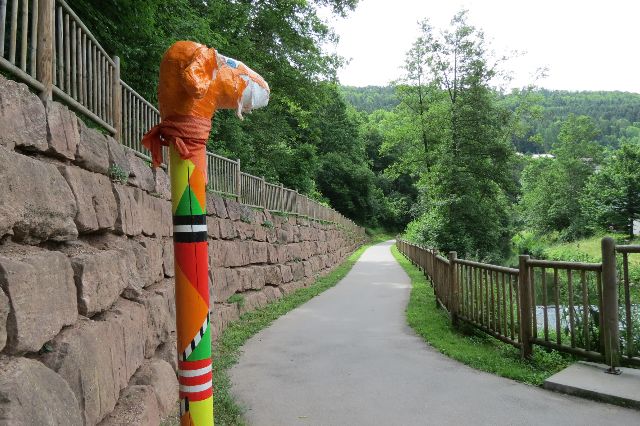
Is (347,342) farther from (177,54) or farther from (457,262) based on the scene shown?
(177,54)

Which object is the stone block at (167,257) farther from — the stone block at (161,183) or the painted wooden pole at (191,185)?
the painted wooden pole at (191,185)

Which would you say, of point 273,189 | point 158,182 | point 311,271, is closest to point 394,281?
point 311,271

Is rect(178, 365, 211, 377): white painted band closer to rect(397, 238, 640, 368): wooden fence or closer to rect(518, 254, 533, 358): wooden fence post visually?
rect(397, 238, 640, 368): wooden fence

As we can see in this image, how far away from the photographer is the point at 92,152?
11.8ft

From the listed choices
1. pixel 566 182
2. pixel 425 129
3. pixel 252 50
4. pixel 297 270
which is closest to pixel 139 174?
pixel 297 270

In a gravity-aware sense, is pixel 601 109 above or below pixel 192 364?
above

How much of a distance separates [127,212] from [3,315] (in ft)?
7.32

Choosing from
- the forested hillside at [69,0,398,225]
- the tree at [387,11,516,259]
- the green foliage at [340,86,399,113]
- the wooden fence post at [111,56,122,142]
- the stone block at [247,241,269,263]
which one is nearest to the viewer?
the wooden fence post at [111,56,122,142]

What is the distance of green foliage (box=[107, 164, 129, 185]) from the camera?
13.3 feet

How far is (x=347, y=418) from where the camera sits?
420 centimetres

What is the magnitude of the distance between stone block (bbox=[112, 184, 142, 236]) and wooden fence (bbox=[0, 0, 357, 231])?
673 millimetres

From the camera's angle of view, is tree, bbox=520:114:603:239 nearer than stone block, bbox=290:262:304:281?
No

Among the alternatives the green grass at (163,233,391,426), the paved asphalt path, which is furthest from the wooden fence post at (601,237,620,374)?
the green grass at (163,233,391,426)

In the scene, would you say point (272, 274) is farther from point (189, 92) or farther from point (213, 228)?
point (189, 92)
